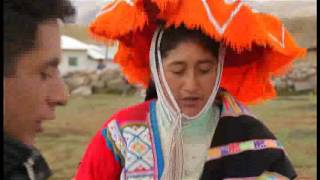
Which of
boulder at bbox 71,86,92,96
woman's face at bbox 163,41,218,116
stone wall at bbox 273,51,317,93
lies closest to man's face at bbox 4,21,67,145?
woman's face at bbox 163,41,218,116

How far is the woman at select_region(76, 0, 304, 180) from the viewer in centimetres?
138

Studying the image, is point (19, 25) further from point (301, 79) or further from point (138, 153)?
point (301, 79)

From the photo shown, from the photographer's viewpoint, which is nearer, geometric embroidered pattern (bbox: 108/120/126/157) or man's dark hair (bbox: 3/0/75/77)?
man's dark hair (bbox: 3/0/75/77)

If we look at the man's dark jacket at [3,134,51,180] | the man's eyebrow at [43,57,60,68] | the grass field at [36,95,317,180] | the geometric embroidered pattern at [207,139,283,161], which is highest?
the man's eyebrow at [43,57,60,68]

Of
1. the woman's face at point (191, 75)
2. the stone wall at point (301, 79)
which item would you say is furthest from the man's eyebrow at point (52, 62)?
the stone wall at point (301, 79)

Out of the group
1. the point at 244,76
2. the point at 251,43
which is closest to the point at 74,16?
the point at 251,43

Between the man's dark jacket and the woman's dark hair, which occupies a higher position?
the woman's dark hair

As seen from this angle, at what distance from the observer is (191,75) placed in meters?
1.36

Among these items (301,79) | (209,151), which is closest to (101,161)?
(209,151)

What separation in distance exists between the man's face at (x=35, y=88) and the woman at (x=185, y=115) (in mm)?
580

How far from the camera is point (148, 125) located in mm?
1448

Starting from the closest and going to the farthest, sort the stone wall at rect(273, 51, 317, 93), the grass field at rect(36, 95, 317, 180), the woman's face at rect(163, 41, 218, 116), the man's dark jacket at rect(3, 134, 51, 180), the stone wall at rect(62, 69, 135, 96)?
1. the man's dark jacket at rect(3, 134, 51, 180)
2. the woman's face at rect(163, 41, 218, 116)
3. the grass field at rect(36, 95, 317, 180)
4. the stone wall at rect(273, 51, 317, 93)
5. the stone wall at rect(62, 69, 135, 96)

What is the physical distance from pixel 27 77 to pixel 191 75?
0.63 meters

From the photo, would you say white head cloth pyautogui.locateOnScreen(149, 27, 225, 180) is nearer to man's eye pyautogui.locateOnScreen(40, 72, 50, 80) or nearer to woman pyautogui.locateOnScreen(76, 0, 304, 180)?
woman pyautogui.locateOnScreen(76, 0, 304, 180)
